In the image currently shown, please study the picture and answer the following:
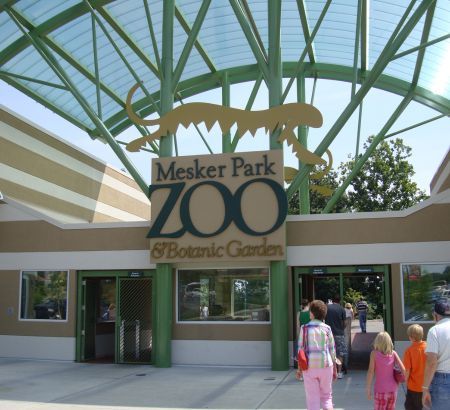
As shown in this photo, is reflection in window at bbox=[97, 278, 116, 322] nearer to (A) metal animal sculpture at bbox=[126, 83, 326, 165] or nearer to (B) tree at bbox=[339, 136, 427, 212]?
(A) metal animal sculpture at bbox=[126, 83, 326, 165]

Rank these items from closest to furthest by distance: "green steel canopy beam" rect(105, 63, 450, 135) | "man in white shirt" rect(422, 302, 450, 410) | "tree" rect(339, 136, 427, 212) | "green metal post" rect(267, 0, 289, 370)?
"man in white shirt" rect(422, 302, 450, 410), "green metal post" rect(267, 0, 289, 370), "green steel canopy beam" rect(105, 63, 450, 135), "tree" rect(339, 136, 427, 212)

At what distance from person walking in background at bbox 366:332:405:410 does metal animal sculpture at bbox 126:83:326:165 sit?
8619 mm

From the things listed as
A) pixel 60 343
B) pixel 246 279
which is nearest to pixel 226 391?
pixel 246 279

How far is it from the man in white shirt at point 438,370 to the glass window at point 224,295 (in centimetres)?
904

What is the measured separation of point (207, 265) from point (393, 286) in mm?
4478

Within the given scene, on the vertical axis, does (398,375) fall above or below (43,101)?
below

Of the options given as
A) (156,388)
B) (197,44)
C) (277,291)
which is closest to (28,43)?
(197,44)

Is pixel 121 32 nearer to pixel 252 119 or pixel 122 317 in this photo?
pixel 252 119

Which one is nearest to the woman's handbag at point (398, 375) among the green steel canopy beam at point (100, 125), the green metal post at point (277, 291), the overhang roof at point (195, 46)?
the green metal post at point (277, 291)

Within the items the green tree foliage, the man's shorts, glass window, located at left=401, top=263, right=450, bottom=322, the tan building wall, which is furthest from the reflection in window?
the green tree foliage

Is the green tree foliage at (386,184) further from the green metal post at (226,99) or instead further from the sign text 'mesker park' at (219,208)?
the sign text 'mesker park' at (219,208)

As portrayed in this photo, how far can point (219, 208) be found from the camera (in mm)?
14648

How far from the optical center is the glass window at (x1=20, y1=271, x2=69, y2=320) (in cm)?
1602

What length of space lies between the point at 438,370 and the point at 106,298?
12.8 metres
